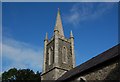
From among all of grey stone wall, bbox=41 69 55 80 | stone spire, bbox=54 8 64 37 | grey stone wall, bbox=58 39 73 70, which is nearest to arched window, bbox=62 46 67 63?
grey stone wall, bbox=58 39 73 70

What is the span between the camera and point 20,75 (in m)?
37.8

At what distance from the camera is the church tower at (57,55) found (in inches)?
1025

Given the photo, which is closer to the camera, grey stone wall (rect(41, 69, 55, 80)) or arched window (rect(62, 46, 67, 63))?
grey stone wall (rect(41, 69, 55, 80))

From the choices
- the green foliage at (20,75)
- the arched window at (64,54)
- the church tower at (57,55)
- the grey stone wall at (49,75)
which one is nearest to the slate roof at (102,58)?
the grey stone wall at (49,75)

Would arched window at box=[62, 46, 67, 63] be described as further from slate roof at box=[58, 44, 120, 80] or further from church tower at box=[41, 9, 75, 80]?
slate roof at box=[58, 44, 120, 80]

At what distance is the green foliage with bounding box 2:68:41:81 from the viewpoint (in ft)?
123

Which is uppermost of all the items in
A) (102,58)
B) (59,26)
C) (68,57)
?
(59,26)

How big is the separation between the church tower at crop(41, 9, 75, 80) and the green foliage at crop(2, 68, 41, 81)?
1008 cm

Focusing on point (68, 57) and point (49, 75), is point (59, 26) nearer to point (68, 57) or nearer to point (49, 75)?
point (68, 57)

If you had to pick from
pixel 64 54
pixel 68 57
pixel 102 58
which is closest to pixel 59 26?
pixel 64 54

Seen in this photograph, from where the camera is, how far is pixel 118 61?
40.4 ft

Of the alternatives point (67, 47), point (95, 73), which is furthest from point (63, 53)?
point (95, 73)

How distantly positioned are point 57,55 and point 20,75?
13881 millimetres

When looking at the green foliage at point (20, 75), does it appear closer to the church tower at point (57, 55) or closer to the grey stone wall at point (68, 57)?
the church tower at point (57, 55)
